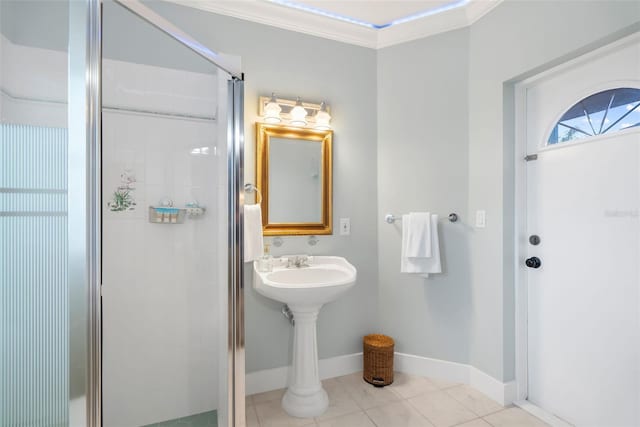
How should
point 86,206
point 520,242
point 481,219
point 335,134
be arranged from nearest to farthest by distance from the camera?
1. point 86,206
2. point 520,242
3. point 481,219
4. point 335,134

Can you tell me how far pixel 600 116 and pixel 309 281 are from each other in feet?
5.82

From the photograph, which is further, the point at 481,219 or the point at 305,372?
the point at 481,219

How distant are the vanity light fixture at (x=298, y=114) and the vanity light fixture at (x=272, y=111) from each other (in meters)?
0.10

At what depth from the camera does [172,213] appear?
1.47 metres

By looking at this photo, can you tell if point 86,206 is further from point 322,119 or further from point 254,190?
point 322,119

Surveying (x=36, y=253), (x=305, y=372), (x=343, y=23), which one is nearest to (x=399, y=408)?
(x=305, y=372)

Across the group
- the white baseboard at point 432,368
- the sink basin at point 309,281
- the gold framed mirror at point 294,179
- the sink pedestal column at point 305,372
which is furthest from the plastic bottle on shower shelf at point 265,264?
the white baseboard at point 432,368

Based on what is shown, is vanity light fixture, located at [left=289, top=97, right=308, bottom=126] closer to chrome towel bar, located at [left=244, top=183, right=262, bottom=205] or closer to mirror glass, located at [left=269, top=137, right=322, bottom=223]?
mirror glass, located at [left=269, top=137, right=322, bottom=223]

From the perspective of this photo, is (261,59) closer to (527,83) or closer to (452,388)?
(527,83)

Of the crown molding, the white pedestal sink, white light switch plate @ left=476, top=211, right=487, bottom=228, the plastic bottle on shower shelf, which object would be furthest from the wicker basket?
the crown molding

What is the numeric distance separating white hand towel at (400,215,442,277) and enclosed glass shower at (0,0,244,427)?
3.84 feet

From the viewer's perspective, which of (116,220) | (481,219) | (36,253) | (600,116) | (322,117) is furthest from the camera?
(322,117)

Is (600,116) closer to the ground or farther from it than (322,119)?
closer to the ground

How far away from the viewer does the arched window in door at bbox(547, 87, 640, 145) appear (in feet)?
4.44
